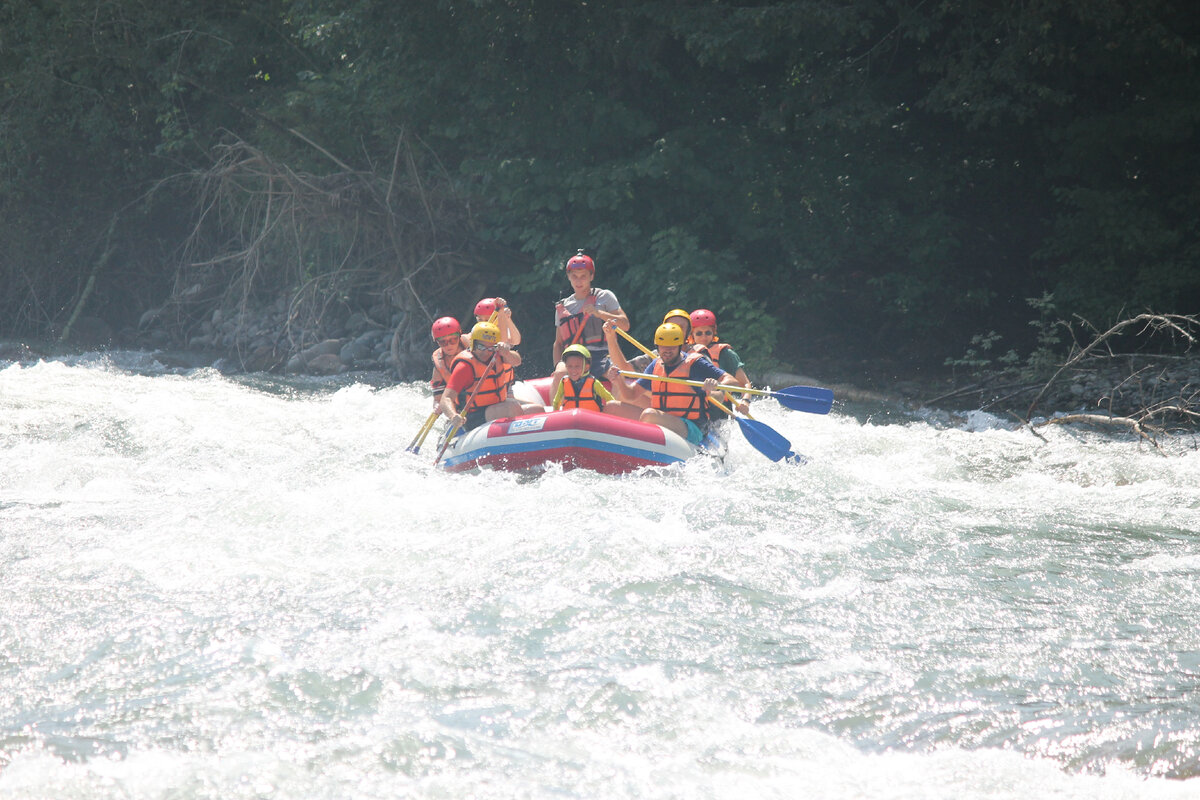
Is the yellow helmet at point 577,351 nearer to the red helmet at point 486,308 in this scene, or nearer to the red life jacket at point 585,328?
the red life jacket at point 585,328

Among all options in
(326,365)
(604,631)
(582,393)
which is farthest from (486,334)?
(326,365)

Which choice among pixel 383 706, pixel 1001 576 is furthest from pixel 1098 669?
pixel 383 706

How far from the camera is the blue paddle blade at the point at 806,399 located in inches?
285

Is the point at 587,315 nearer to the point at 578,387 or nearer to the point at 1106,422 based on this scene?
the point at 578,387

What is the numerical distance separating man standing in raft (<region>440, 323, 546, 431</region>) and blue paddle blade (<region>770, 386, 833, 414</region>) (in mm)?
1663

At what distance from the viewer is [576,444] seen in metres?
6.29

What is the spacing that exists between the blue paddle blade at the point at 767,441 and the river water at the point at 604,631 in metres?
0.23

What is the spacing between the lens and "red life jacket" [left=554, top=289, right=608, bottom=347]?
26.4ft

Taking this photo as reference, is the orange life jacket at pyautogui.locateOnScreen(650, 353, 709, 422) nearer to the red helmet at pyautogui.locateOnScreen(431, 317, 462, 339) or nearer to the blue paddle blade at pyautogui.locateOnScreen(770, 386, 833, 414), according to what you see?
the blue paddle blade at pyautogui.locateOnScreen(770, 386, 833, 414)

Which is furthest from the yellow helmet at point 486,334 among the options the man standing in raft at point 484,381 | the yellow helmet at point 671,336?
the yellow helmet at point 671,336

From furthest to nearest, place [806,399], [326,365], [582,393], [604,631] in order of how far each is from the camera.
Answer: [326,365] → [806,399] → [582,393] → [604,631]

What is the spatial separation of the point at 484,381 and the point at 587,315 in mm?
1142

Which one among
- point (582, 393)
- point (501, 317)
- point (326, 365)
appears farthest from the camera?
point (326, 365)

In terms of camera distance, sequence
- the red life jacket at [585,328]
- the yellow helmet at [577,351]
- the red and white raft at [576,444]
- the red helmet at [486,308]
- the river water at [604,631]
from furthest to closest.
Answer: the red helmet at [486,308] → the red life jacket at [585,328] → the yellow helmet at [577,351] → the red and white raft at [576,444] → the river water at [604,631]
